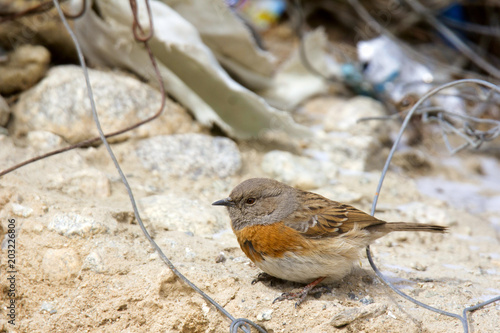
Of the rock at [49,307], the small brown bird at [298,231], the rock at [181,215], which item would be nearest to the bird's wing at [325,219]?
the small brown bird at [298,231]

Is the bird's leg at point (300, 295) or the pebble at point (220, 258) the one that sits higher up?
the bird's leg at point (300, 295)

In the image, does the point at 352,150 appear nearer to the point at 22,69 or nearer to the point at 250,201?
the point at 250,201

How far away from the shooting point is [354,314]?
269 centimetres

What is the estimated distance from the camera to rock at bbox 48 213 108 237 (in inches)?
122

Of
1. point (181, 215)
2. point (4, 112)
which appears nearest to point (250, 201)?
point (181, 215)

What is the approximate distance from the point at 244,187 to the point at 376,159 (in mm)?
2434

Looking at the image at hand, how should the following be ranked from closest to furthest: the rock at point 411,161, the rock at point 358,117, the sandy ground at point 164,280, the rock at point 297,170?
the sandy ground at point 164,280
the rock at point 297,170
the rock at point 411,161
the rock at point 358,117

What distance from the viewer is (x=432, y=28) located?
23.0ft

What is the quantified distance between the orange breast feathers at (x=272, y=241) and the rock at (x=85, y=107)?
1.92 m

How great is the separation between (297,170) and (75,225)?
2083 millimetres

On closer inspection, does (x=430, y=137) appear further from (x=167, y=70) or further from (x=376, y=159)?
(x=167, y=70)

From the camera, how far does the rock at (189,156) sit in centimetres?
427

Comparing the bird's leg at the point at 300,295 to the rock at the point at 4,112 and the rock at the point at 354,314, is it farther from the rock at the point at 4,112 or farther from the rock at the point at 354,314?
the rock at the point at 4,112

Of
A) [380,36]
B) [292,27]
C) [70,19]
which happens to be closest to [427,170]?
[380,36]
